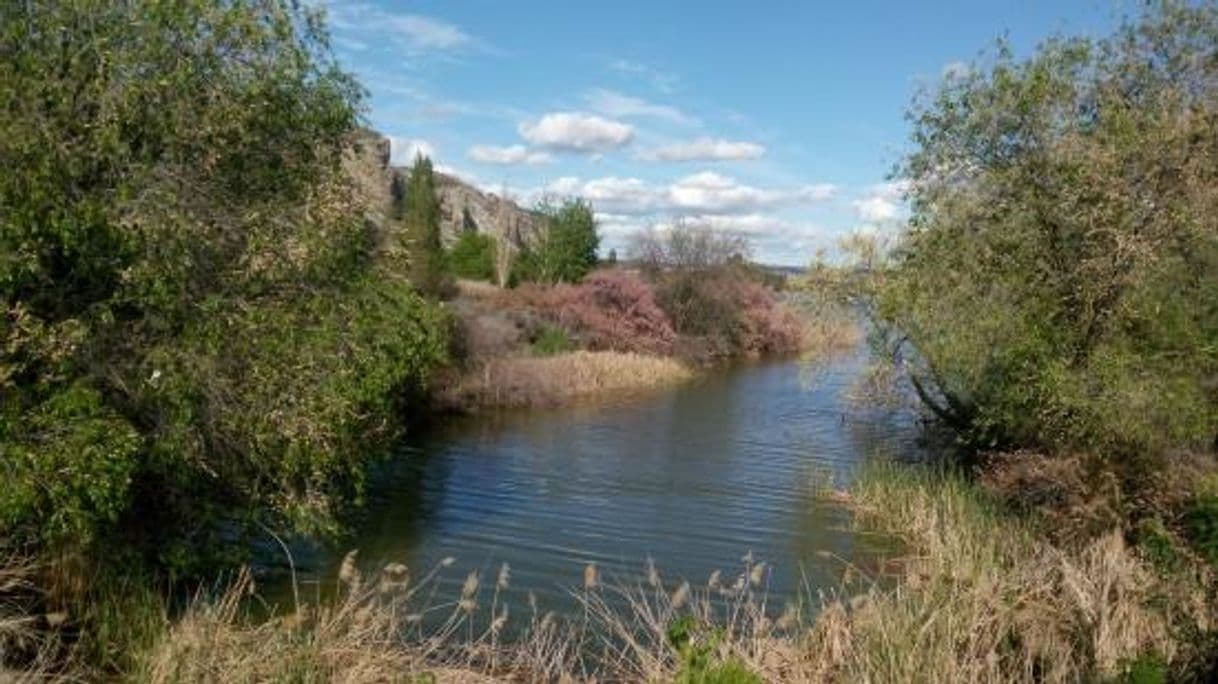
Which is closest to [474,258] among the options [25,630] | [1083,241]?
[1083,241]

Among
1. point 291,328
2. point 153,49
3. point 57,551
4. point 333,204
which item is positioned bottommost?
point 57,551

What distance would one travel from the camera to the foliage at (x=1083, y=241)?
51.7 ft

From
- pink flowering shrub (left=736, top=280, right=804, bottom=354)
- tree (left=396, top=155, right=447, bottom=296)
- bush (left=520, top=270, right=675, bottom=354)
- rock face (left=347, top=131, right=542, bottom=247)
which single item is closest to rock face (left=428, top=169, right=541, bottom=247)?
rock face (left=347, top=131, right=542, bottom=247)

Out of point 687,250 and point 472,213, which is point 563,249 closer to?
point 687,250

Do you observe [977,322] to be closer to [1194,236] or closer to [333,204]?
[1194,236]

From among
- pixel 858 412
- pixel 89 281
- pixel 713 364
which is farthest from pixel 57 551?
pixel 713 364

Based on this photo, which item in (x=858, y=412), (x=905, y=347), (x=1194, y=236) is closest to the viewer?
(x=1194, y=236)

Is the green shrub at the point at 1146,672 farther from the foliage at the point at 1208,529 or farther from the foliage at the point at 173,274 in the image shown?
the foliage at the point at 173,274

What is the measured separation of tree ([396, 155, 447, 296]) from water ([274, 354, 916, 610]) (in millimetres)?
7425

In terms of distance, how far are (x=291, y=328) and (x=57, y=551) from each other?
3158 millimetres

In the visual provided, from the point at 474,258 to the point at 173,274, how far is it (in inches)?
1818

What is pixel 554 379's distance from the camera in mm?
34656

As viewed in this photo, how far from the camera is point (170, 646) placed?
27.0 ft

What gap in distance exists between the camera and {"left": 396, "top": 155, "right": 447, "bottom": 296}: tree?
1453 inches
